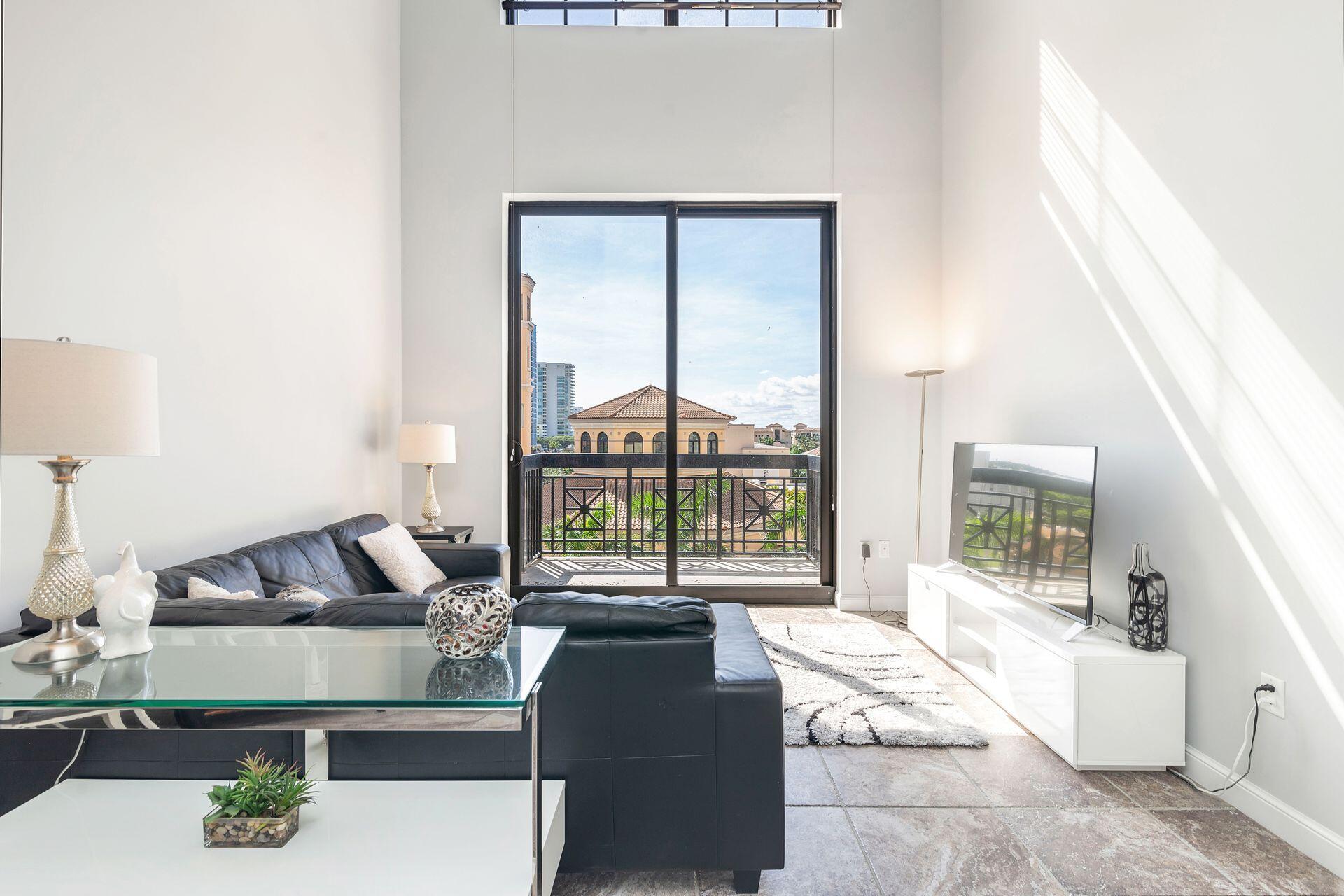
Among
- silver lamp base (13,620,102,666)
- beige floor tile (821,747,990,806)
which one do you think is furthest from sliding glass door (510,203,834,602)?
silver lamp base (13,620,102,666)

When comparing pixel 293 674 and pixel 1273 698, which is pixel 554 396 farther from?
pixel 1273 698

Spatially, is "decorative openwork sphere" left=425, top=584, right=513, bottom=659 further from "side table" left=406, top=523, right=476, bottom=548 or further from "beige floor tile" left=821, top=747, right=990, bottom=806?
"side table" left=406, top=523, right=476, bottom=548

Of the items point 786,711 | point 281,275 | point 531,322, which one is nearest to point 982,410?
point 786,711

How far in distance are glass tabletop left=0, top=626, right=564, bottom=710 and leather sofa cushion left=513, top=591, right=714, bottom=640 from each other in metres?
0.14

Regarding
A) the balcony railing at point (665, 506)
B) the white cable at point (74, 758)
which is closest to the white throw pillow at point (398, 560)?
the balcony railing at point (665, 506)

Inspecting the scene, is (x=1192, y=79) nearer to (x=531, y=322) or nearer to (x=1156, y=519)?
(x=1156, y=519)

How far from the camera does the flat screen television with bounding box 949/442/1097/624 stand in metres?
2.49

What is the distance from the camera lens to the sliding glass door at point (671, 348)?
4.58 m

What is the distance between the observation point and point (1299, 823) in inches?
71.8

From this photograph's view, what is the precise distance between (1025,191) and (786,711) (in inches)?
109

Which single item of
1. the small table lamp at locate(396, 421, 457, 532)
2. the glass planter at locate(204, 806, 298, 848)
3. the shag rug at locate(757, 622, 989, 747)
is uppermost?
the small table lamp at locate(396, 421, 457, 532)

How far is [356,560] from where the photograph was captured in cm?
304

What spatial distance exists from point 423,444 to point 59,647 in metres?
2.65

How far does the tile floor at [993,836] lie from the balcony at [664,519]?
92.8 inches
